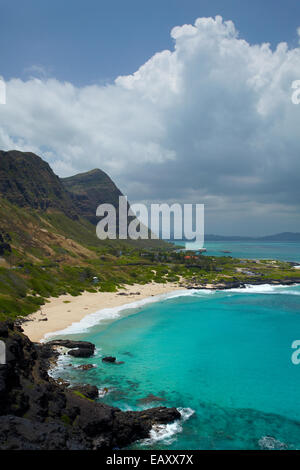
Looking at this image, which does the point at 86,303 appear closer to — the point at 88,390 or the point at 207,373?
the point at 207,373

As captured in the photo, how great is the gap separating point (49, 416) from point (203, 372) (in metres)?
21.8

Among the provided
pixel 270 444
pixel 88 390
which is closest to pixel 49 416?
pixel 88 390

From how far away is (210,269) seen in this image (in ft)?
490

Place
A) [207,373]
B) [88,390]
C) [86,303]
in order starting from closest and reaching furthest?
[88,390] < [207,373] < [86,303]

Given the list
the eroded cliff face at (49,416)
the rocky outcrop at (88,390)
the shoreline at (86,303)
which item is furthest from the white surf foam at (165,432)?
the shoreline at (86,303)

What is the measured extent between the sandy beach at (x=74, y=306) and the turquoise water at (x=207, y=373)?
668 centimetres

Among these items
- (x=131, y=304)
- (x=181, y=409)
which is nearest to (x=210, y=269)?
(x=131, y=304)

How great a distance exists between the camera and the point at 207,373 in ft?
118

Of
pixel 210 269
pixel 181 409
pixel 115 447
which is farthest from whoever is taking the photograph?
pixel 210 269

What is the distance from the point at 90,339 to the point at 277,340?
32.5m

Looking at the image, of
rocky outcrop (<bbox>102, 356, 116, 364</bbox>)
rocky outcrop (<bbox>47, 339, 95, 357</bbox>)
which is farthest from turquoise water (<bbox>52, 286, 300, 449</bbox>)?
rocky outcrop (<bbox>47, 339, 95, 357</bbox>)

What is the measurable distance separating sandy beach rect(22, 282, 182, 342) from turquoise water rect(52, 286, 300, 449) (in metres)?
6.68
